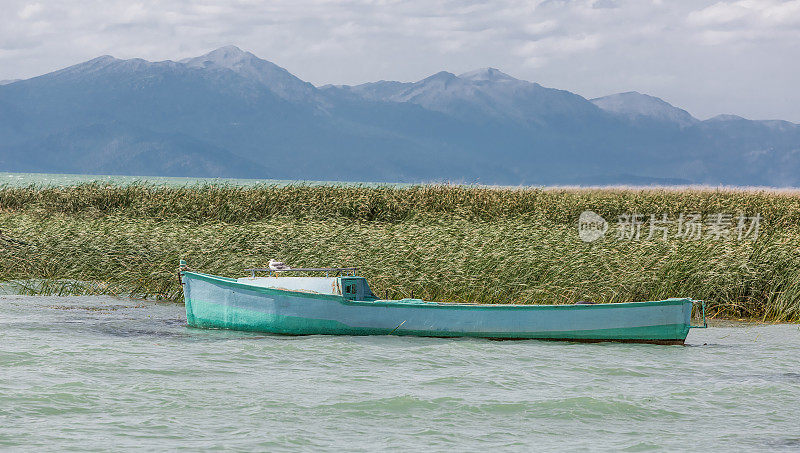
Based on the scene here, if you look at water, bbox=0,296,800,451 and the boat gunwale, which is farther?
the boat gunwale

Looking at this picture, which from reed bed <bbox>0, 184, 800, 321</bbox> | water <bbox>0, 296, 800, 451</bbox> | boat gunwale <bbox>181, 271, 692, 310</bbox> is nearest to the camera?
water <bbox>0, 296, 800, 451</bbox>

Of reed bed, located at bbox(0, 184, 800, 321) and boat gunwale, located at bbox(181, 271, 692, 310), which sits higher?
reed bed, located at bbox(0, 184, 800, 321)

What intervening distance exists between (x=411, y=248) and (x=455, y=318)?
19.1 feet

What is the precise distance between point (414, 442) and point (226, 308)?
859 centimetres

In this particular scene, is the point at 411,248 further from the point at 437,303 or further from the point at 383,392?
the point at 383,392

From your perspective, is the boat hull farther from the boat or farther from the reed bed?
the reed bed

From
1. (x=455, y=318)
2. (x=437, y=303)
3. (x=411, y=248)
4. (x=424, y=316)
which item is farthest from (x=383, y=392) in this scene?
(x=411, y=248)

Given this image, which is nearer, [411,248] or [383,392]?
[383,392]

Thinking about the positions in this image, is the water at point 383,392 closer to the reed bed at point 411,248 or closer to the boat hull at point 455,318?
the boat hull at point 455,318

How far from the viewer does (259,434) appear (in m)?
11.9

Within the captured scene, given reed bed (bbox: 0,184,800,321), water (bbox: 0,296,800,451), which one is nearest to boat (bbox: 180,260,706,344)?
water (bbox: 0,296,800,451)

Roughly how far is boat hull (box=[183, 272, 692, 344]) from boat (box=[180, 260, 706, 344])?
0.06ft

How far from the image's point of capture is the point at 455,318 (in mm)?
18500

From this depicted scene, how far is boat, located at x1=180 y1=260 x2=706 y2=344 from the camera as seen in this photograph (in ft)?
59.8
